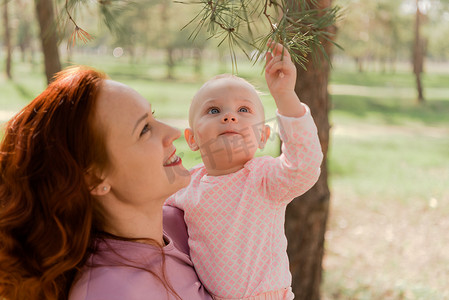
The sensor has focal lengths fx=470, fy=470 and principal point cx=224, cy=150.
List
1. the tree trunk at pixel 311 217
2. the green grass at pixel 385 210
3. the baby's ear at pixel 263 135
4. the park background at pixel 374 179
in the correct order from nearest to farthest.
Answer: the baby's ear at pixel 263 135 → the tree trunk at pixel 311 217 → the park background at pixel 374 179 → the green grass at pixel 385 210

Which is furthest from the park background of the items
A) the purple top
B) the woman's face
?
the purple top

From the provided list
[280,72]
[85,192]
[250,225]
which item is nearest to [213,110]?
[280,72]

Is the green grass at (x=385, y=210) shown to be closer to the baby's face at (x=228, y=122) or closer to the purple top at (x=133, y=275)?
the baby's face at (x=228, y=122)

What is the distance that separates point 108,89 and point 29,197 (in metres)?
0.36

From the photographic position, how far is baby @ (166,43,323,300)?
4.59 feet

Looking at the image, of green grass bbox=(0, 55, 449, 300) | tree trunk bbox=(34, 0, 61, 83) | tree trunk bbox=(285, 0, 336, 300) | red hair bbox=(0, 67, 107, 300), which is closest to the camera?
red hair bbox=(0, 67, 107, 300)

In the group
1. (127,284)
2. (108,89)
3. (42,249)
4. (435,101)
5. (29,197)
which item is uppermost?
(108,89)

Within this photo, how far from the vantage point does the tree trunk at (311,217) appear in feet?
10.7

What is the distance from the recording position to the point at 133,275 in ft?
4.26

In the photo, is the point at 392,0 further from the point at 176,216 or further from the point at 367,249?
the point at 176,216

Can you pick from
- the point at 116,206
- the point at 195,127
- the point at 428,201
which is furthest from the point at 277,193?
the point at 428,201

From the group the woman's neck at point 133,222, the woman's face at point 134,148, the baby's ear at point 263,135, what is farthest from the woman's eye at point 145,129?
the baby's ear at point 263,135

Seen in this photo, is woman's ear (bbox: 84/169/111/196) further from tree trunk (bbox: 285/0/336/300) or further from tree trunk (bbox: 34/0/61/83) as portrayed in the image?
tree trunk (bbox: 34/0/61/83)

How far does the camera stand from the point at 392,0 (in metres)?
26.8
